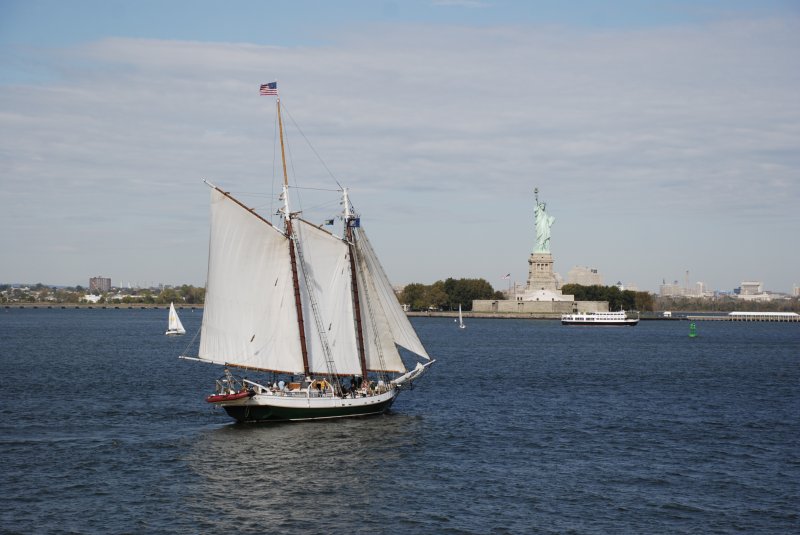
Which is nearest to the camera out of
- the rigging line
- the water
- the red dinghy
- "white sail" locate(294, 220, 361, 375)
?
the water

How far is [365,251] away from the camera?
61.6 meters

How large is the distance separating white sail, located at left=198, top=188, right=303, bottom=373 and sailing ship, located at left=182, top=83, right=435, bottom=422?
56 millimetres

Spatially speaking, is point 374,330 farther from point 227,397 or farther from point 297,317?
point 227,397

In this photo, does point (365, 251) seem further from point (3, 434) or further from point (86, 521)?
point (86, 521)

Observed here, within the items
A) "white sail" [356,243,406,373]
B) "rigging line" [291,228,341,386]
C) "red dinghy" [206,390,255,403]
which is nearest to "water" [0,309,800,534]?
"red dinghy" [206,390,255,403]

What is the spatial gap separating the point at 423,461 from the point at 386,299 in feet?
52.2

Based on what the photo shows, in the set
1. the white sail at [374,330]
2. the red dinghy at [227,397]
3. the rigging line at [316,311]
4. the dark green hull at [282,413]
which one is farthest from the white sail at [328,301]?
the red dinghy at [227,397]

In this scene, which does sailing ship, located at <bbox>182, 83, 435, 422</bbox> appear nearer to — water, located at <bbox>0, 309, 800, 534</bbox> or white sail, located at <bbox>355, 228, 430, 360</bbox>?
white sail, located at <bbox>355, 228, 430, 360</bbox>

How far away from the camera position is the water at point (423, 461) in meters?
37.2

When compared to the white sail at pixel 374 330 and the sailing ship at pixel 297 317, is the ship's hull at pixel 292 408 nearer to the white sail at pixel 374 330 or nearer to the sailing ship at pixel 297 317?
the sailing ship at pixel 297 317

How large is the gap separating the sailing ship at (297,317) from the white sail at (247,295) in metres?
0.06

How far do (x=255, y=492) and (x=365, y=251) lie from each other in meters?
23.4

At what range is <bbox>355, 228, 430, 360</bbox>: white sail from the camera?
61438 mm

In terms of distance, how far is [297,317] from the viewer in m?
60.0
